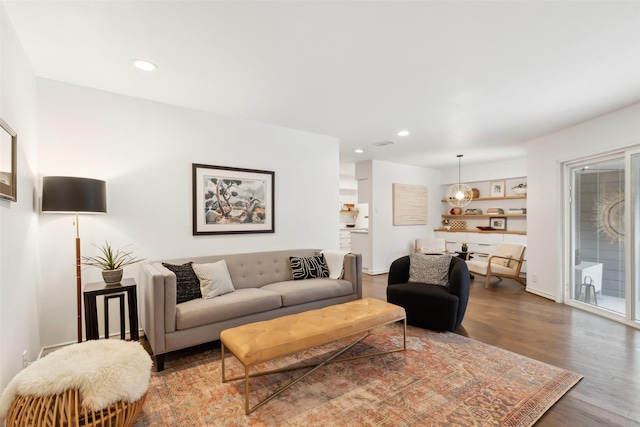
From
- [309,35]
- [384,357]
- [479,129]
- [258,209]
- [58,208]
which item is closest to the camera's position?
[309,35]

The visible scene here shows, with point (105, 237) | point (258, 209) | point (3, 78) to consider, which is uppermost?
point (3, 78)

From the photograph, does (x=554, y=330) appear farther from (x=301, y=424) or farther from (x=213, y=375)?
(x=213, y=375)

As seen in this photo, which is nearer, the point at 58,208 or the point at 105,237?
Result: the point at 58,208

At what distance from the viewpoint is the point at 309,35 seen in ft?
6.79

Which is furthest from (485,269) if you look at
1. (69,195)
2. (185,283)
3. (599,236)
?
(69,195)

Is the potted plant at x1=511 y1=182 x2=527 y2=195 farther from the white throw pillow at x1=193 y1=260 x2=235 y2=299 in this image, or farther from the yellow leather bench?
the white throw pillow at x1=193 y1=260 x2=235 y2=299

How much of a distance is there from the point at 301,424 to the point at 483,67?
2.97 meters

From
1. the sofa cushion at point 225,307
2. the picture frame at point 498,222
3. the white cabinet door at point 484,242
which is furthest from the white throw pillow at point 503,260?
the sofa cushion at point 225,307

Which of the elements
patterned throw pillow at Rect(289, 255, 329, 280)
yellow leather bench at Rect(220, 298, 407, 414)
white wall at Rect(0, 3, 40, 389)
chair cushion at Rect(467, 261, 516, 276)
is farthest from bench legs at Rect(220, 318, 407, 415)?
chair cushion at Rect(467, 261, 516, 276)

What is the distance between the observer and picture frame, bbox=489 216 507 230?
681cm

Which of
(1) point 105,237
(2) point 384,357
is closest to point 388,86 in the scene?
(2) point 384,357

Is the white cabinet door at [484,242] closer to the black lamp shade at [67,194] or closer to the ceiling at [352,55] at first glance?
the ceiling at [352,55]

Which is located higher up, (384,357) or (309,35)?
(309,35)

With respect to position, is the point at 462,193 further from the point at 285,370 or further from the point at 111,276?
the point at 111,276
